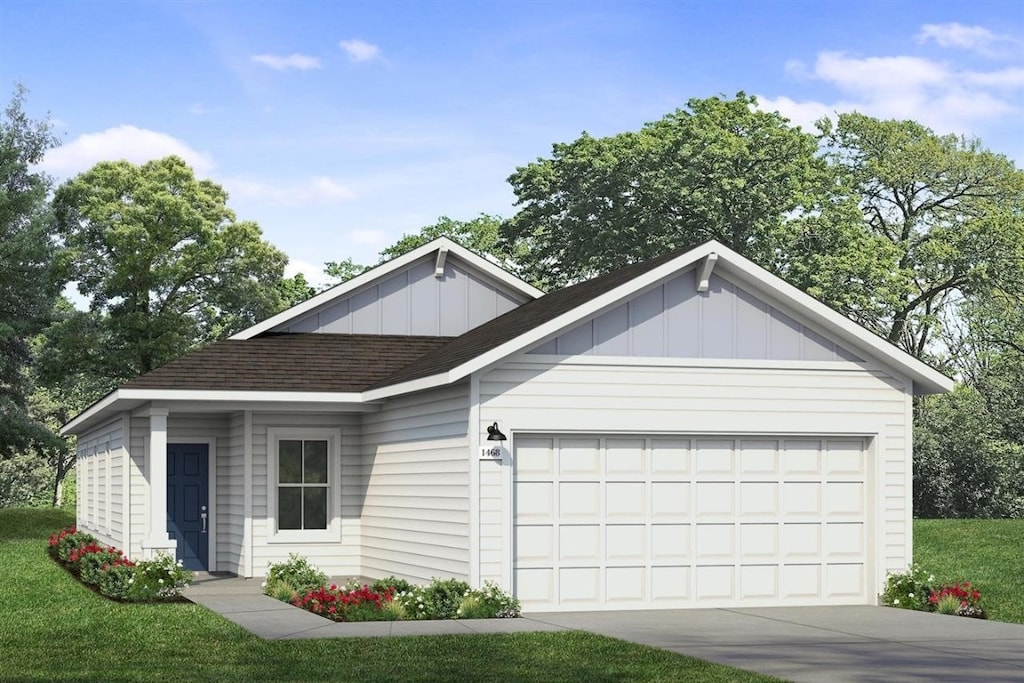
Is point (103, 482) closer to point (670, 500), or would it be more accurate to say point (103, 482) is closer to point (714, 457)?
point (670, 500)

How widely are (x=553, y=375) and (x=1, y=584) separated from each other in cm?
894

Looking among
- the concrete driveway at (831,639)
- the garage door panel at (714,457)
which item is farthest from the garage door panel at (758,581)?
the garage door panel at (714,457)

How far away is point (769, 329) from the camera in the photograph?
19.8 m

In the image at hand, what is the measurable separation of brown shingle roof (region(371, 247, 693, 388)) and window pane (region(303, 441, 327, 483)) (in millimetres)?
1942

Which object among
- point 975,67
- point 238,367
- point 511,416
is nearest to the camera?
point 511,416

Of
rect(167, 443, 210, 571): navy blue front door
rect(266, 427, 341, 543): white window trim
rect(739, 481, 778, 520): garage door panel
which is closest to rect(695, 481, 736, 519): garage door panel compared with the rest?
rect(739, 481, 778, 520): garage door panel

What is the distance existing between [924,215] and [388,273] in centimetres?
2901

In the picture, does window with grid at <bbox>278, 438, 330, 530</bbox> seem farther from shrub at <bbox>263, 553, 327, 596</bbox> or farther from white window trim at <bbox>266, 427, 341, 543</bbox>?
shrub at <bbox>263, 553, 327, 596</bbox>

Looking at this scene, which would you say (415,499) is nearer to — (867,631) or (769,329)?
(769,329)

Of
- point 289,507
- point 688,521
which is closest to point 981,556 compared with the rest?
point 688,521

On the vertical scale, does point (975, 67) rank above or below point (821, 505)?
above

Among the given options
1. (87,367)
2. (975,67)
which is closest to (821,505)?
(87,367)

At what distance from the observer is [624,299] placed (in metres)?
19.1

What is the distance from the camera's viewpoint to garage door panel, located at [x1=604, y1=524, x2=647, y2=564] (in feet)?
62.6
